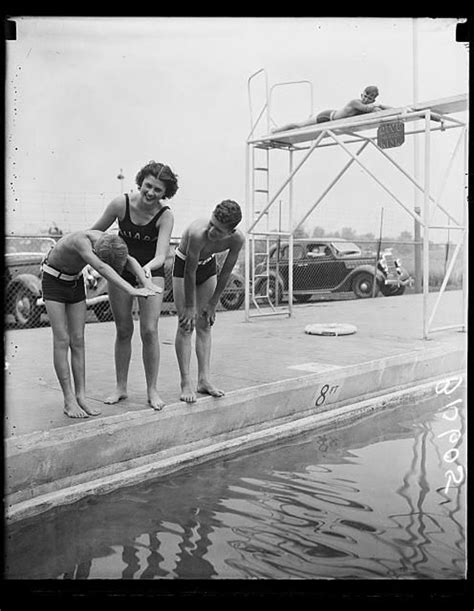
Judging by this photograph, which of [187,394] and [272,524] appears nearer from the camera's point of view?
[272,524]

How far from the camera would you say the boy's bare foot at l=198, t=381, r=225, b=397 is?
3.54 m

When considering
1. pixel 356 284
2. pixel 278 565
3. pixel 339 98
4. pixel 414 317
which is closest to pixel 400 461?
pixel 278 565

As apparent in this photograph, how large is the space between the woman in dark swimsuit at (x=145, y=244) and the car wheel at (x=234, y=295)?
309 cm

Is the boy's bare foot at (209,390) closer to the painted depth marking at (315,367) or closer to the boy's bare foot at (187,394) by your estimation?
the boy's bare foot at (187,394)

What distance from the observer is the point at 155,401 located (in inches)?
129

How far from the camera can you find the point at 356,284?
28.6 ft

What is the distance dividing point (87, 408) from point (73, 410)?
72 millimetres

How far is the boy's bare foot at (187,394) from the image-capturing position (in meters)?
3.38

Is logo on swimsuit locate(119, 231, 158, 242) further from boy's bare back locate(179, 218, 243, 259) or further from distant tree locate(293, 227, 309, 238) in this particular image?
distant tree locate(293, 227, 309, 238)

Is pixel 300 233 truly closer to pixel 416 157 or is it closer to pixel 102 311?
pixel 416 157

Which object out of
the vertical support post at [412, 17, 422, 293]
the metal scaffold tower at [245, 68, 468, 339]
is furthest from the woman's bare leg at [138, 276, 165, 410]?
the vertical support post at [412, 17, 422, 293]

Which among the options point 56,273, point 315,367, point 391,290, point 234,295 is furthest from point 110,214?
point 391,290

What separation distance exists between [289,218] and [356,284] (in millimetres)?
2091
